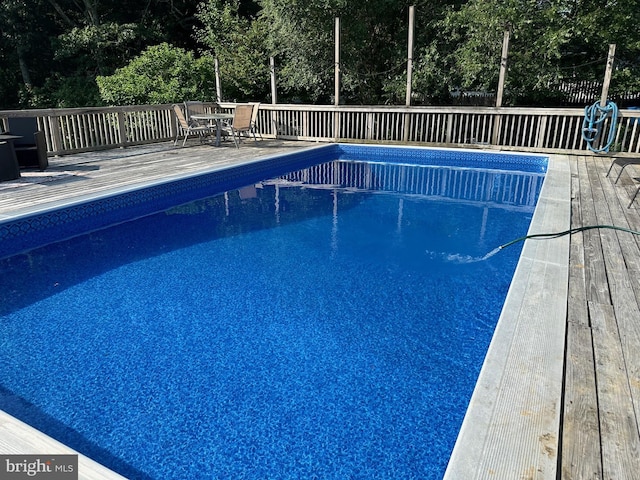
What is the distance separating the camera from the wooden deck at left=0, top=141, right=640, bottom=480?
1.50m

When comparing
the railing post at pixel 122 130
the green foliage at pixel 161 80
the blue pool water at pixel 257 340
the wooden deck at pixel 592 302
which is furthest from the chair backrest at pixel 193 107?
the blue pool water at pixel 257 340

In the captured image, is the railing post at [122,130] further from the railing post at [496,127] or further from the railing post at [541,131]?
the railing post at [541,131]

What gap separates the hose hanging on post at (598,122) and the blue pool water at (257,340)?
3.78m

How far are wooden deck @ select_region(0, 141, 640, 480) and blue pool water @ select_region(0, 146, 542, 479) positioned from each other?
0.51 metres

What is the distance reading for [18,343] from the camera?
261 cm

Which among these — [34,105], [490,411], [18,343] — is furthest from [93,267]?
[34,105]

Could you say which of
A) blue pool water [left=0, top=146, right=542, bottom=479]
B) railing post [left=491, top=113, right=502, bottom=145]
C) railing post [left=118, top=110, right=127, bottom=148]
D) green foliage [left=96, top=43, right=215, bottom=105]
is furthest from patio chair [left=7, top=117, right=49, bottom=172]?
railing post [left=491, top=113, right=502, bottom=145]

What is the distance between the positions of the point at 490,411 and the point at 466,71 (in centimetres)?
902

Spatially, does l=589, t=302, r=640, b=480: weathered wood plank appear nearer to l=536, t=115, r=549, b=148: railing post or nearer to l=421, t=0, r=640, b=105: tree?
l=536, t=115, r=549, b=148: railing post

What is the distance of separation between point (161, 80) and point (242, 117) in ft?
11.3

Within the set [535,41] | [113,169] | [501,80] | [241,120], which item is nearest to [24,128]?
[113,169]

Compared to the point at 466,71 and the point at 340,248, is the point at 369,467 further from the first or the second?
the point at 466,71

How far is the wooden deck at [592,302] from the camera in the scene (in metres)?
1.50

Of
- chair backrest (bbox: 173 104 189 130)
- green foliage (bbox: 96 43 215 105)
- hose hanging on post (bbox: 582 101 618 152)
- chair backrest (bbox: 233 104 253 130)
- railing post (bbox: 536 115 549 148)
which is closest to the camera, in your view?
hose hanging on post (bbox: 582 101 618 152)
